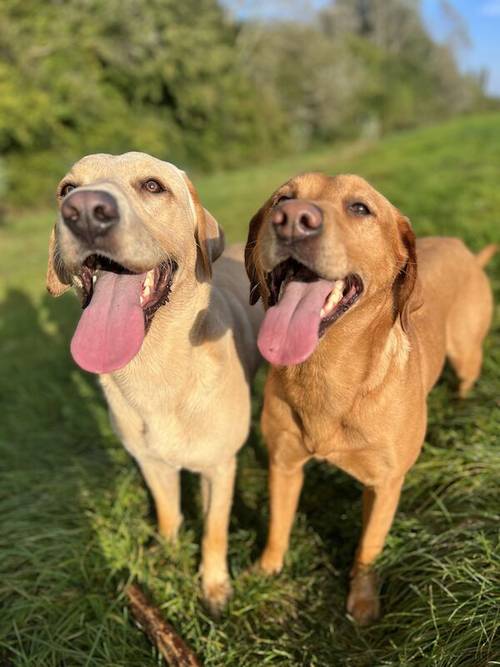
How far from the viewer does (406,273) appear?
7.33 feet

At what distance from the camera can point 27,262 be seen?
979 centimetres

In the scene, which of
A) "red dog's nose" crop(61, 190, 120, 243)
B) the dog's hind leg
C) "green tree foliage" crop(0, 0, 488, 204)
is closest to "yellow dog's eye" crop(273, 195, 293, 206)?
"red dog's nose" crop(61, 190, 120, 243)

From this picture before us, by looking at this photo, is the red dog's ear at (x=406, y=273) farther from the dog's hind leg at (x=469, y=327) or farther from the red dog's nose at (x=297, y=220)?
the dog's hind leg at (x=469, y=327)

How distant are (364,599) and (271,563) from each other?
549 mm

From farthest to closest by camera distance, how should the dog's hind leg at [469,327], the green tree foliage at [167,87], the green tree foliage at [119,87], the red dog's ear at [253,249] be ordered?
the green tree foliage at [167,87] → the green tree foliage at [119,87] → the dog's hind leg at [469,327] → the red dog's ear at [253,249]

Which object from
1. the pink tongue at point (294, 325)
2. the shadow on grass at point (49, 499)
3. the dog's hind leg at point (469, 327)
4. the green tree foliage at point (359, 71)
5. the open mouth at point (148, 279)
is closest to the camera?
the pink tongue at point (294, 325)

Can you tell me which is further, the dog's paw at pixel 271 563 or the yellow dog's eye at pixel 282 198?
the dog's paw at pixel 271 563

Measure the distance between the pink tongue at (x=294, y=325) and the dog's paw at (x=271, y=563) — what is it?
145cm

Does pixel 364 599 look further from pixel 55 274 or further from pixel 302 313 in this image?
pixel 55 274

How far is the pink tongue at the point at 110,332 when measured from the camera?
2062 millimetres

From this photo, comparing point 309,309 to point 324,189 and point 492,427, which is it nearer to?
point 324,189

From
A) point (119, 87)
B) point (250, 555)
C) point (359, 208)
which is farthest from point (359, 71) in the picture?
point (250, 555)

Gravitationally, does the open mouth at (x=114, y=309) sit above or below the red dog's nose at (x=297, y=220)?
below

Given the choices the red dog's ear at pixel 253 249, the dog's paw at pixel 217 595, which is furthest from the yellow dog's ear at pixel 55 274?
the dog's paw at pixel 217 595
